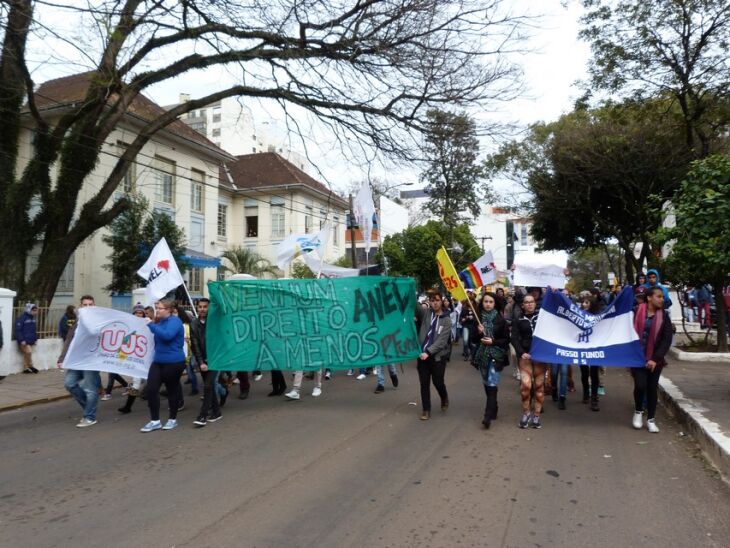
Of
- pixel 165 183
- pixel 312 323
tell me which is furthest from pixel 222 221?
pixel 312 323

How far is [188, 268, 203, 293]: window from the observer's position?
29703mm

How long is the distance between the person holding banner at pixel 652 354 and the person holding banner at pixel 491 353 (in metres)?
1.65

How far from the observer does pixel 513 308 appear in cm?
805

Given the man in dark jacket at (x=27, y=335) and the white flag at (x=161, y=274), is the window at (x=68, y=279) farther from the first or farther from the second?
the white flag at (x=161, y=274)

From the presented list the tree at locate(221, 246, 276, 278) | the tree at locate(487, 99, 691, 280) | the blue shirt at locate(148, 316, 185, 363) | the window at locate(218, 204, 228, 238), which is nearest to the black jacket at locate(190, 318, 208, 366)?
the blue shirt at locate(148, 316, 185, 363)

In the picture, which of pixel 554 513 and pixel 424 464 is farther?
pixel 424 464

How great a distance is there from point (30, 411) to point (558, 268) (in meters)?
10.7

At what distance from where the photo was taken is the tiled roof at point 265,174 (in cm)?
3816

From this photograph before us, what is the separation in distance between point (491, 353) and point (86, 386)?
563cm

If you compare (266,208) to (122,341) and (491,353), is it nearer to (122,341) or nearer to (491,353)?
(122,341)

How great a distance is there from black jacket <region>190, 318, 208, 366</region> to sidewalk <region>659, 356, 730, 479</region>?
631cm

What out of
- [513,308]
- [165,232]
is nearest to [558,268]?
[513,308]

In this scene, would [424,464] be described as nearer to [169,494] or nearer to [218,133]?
[169,494]

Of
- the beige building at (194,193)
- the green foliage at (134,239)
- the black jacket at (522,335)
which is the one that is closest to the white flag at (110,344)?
the black jacket at (522,335)
